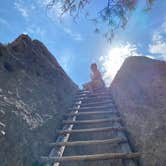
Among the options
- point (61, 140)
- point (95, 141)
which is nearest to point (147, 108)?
point (95, 141)

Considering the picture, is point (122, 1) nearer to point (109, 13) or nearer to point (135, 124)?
point (109, 13)

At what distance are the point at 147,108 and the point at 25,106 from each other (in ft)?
5.82

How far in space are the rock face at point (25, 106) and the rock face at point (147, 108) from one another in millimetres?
1298

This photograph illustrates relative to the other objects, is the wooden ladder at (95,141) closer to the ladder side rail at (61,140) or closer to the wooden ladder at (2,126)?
the ladder side rail at (61,140)

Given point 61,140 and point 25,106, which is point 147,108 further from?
point 25,106

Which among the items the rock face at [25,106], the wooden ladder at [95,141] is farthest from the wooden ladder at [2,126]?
the wooden ladder at [95,141]

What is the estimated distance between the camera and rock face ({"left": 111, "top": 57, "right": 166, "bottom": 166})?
2.00 m

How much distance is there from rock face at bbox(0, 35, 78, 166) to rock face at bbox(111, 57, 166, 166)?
4.26 feet

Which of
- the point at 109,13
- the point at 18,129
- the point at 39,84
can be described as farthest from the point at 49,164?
the point at 109,13

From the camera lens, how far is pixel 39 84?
3.56 meters

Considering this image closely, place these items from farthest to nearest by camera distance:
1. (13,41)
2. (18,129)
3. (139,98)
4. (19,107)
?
(13,41), (139,98), (19,107), (18,129)

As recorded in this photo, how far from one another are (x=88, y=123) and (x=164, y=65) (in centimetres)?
173

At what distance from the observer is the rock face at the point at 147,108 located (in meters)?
2.00

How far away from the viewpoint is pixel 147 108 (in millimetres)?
2617
